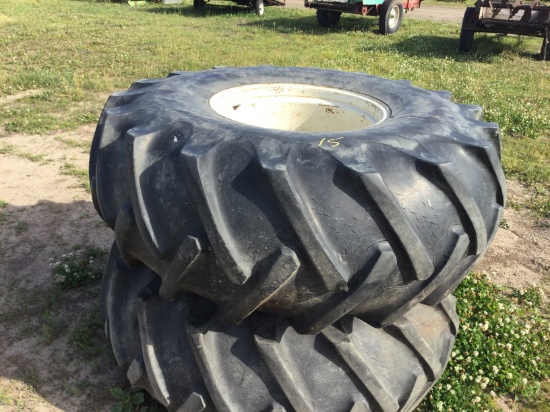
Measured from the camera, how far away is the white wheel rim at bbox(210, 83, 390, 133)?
8.92 ft

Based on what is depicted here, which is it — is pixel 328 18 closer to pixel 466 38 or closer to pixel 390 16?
pixel 390 16

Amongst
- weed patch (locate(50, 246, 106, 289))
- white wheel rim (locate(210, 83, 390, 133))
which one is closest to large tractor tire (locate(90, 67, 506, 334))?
white wheel rim (locate(210, 83, 390, 133))

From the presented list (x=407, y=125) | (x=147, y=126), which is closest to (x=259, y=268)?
(x=147, y=126)

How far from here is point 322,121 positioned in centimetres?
296

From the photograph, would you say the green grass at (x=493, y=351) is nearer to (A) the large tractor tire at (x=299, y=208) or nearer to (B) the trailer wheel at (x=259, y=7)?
(A) the large tractor tire at (x=299, y=208)

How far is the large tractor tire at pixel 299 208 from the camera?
160 centimetres

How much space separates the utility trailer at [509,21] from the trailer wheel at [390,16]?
227 cm

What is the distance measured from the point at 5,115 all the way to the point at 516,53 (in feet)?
32.7

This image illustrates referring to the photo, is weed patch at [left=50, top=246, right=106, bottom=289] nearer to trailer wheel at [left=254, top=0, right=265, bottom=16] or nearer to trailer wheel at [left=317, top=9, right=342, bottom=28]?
trailer wheel at [left=317, top=9, right=342, bottom=28]

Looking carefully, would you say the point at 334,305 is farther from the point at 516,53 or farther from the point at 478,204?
the point at 516,53

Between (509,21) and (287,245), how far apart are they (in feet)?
34.8

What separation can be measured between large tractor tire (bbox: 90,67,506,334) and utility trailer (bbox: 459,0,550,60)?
32.1ft

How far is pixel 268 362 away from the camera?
1.88 m

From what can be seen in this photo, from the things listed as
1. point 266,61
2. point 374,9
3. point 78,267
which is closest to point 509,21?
point 374,9
